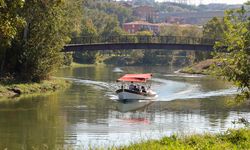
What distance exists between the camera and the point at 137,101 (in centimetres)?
5225

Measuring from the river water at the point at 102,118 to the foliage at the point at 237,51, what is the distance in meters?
1.37

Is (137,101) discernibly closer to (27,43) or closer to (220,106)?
(220,106)

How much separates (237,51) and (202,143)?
439 cm

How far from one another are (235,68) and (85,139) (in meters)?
11.8

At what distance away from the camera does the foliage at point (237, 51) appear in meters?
20.0

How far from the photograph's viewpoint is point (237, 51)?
68.2 feet

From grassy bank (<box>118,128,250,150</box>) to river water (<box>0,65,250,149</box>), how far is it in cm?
167

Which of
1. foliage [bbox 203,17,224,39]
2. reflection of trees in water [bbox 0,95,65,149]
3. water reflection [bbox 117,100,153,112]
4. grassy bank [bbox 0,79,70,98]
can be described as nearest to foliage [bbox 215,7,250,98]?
reflection of trees in water [bbox 0,95,65,149]

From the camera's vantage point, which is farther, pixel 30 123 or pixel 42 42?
pixel 42 42

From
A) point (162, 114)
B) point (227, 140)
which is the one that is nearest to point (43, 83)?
point (162, 114)

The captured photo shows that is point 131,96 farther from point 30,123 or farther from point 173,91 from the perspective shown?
point 30,123

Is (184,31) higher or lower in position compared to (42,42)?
lower

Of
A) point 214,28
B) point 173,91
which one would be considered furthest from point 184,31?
point 173,91

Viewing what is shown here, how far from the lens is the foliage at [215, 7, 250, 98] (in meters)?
20.0
